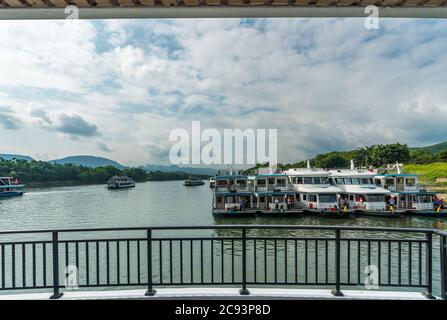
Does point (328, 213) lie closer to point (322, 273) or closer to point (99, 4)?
point (322, 273)

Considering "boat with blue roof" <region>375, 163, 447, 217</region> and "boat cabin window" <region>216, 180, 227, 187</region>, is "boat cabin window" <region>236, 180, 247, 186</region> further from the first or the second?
"boat with blue roof" <region>375, 163, 447, 217</region>

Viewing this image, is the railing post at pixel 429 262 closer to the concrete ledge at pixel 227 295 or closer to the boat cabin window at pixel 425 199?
the concrete ledge at pixel 227 295

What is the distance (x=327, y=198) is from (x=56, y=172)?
13128mm

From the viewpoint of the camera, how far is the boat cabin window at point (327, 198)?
13245 millimetres

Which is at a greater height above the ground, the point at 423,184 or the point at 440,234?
the point at 440,234

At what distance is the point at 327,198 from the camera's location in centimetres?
1333

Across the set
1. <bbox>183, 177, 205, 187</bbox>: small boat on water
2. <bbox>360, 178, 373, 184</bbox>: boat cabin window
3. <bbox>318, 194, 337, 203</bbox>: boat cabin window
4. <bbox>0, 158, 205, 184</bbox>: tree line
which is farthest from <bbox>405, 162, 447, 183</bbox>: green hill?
<bbox>0, 158, 205, 184</bbox>: tree line

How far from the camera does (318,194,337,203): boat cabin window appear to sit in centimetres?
1325

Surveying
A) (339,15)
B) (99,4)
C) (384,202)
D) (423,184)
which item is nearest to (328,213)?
(384,202)

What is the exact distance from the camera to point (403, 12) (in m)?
1.81

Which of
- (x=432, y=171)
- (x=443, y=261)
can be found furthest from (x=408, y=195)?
(x=443, y=261)

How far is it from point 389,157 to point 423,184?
7.36m

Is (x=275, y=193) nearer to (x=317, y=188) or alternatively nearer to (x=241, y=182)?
(x=241, y=182)

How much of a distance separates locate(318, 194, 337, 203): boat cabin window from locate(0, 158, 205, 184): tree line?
32.9 feet
